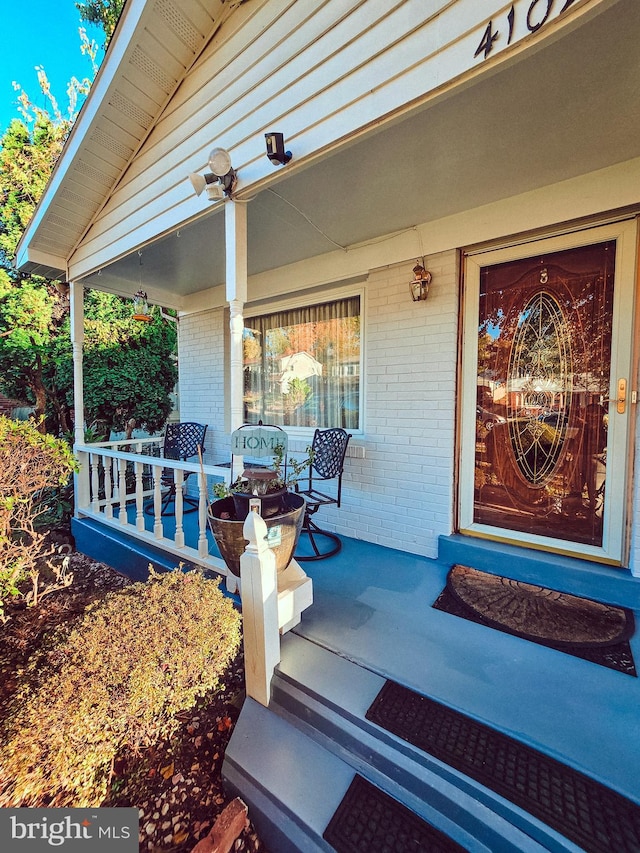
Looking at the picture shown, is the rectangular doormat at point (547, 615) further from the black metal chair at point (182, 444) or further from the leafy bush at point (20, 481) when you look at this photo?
the black metal chair at point (182, 444)

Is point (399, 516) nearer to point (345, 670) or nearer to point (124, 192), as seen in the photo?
point (345, 670)

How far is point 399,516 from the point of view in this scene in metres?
3.06

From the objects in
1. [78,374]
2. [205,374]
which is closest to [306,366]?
→ [205,374]

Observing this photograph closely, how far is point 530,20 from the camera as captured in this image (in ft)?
4.08

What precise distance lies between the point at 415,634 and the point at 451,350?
6.47 feet

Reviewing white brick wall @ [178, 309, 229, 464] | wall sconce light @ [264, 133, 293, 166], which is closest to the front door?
wall sconce light @ [264, 133, 293, 166]

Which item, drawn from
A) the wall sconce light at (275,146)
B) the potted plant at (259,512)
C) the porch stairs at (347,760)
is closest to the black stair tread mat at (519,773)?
the porch stairs at (347,760)

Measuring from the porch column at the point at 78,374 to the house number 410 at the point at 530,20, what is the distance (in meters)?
4.13

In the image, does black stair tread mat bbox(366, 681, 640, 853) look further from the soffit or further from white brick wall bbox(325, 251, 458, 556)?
the soffit

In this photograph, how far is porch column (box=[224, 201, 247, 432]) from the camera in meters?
2.22

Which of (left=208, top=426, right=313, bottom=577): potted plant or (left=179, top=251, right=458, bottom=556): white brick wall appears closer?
(left=208, top=426, right=313, bottom=577): potted plant

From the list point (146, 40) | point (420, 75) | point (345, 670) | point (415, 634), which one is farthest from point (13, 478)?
point (420, 75)

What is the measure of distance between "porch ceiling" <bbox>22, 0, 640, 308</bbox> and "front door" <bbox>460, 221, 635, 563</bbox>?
50cm

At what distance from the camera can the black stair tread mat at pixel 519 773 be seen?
1.06 meters
